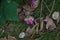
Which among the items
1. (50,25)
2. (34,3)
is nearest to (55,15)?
(50,25)

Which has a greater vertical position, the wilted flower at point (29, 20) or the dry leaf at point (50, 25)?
the wilted flower at point (29, 20)

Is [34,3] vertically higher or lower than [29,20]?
higher

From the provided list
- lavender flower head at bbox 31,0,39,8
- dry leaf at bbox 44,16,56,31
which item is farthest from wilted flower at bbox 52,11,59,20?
lavender flower head at bbox 31,0,39,8

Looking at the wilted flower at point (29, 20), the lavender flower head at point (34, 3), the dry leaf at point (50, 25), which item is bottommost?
the dry leaf at point (50, 25)

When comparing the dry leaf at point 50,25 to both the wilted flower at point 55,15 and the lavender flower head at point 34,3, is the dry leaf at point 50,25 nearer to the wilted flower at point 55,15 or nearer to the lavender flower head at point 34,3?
the wilted flower at point 55,15

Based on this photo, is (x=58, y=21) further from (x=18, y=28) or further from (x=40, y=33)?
(x=18, y=28)

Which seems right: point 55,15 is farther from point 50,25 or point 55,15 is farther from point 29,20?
point 29,20

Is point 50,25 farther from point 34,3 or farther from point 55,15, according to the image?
point 34,3

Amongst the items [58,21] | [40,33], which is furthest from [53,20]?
[40,33]

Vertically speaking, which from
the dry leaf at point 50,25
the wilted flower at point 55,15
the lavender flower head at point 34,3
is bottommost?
the dry leaf at point 50,25

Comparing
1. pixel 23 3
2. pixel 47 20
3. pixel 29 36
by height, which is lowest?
pixel 29 36

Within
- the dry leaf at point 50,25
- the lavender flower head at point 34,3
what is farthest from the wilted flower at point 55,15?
the lavender flower head at point 34,3
